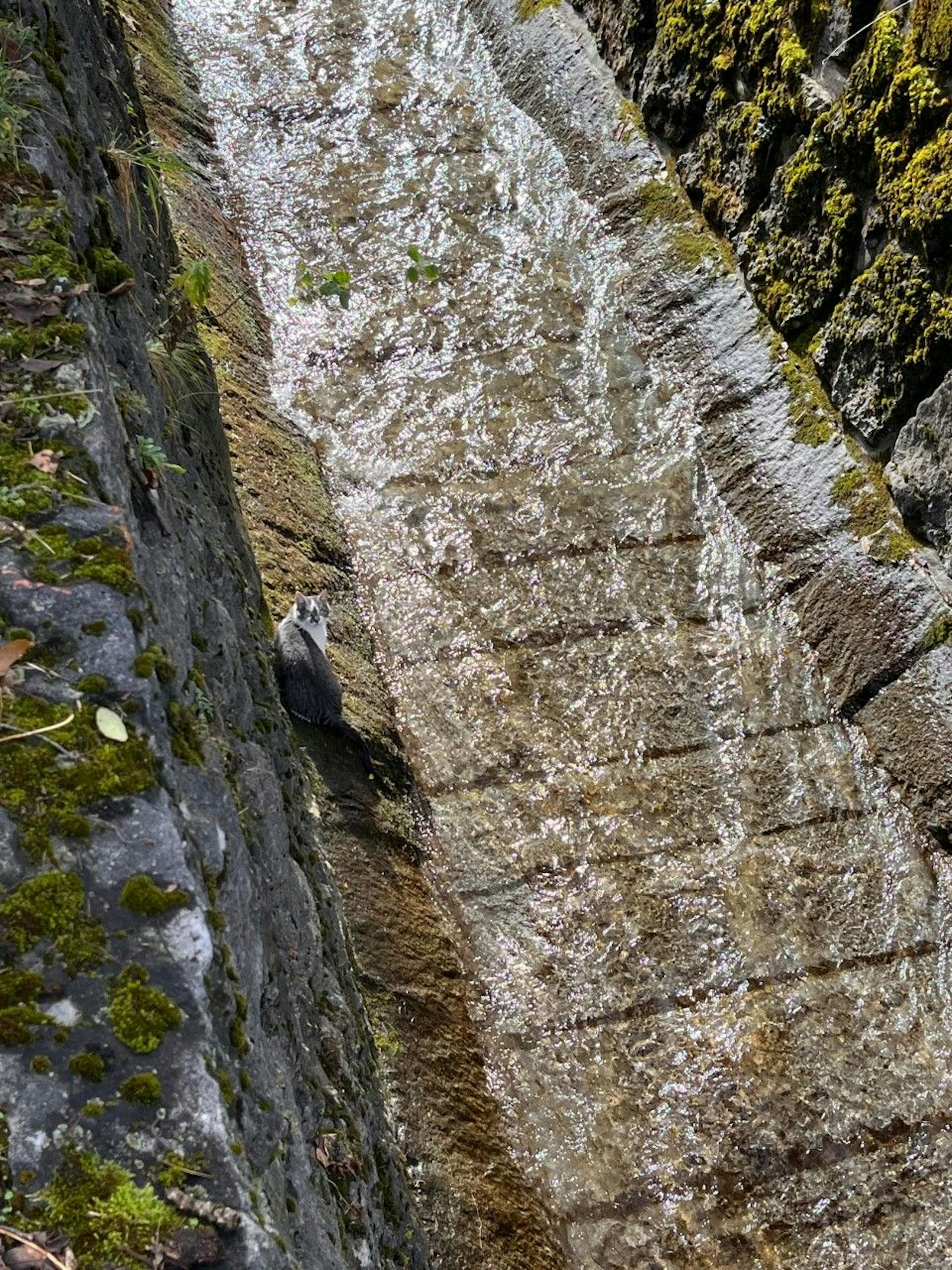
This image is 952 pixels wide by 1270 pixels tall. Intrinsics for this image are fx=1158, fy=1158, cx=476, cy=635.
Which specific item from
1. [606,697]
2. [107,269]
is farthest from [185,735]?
[606,697]

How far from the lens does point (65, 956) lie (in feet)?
4.98

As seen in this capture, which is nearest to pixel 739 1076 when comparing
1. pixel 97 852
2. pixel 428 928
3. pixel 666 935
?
pixel 666 935

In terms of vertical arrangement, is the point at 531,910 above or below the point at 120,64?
below

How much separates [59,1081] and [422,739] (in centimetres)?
341

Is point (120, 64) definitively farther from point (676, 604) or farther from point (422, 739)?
point (676, 604)

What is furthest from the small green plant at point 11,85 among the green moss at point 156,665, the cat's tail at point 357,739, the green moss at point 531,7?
the green moss at point 531,7

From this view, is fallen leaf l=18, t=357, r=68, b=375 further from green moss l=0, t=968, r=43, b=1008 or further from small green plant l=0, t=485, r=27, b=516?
green moss l=0, t=968, r=43, b=1008

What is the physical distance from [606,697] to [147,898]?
354 centimetres

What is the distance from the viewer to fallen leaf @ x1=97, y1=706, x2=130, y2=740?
1702mm

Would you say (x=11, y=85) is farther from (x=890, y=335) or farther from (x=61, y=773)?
(x=890, y=335)

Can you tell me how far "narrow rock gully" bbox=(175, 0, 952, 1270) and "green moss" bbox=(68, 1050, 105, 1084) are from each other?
2.65 m

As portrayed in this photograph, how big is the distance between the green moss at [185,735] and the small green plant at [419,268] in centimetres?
523

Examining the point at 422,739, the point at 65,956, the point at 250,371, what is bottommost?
the point at 65,956

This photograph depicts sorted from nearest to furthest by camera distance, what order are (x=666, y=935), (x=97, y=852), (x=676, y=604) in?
1. (x=97, y=852)
2. (x=666, y=935)
3. (x=676, y=604)
